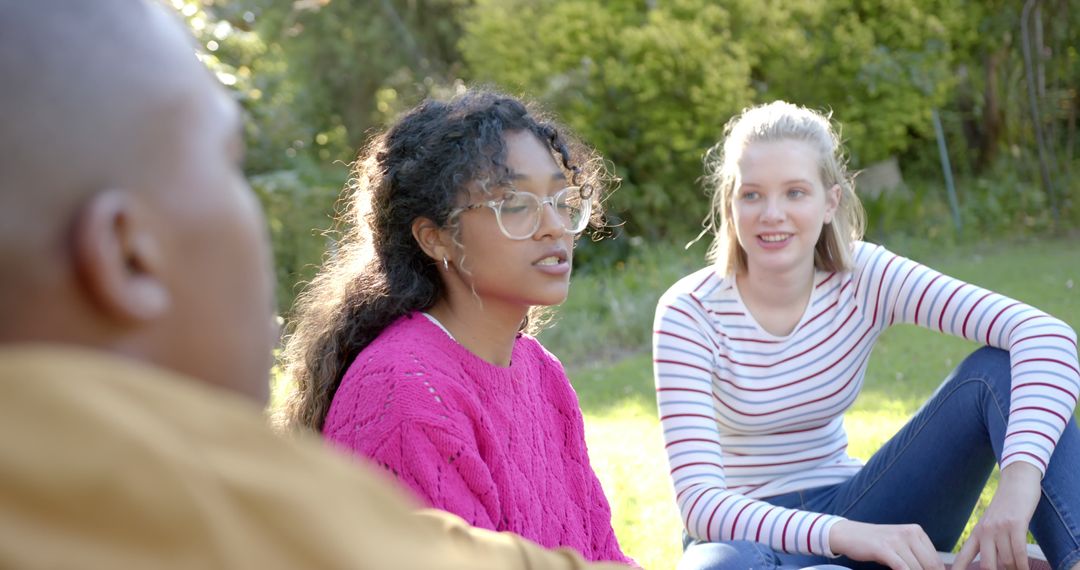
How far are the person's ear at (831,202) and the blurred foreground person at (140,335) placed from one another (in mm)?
2472

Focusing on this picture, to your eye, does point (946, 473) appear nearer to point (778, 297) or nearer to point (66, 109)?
point (778, 297)

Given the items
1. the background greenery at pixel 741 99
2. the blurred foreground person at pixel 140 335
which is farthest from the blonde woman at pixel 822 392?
the background greenery at pixel 741 99

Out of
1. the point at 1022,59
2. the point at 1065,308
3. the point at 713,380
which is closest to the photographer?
the point at 713,380

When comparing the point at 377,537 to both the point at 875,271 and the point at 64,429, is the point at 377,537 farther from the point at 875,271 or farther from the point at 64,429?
the point at 875,271

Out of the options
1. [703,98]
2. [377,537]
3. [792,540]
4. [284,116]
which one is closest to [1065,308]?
[703,98]

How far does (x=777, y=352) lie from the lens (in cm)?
315

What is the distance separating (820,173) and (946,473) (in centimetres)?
90

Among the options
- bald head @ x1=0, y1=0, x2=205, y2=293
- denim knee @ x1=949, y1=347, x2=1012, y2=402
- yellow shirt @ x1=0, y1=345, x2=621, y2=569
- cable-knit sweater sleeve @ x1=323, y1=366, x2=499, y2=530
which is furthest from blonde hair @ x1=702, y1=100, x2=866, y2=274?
yellow shirt @ x1=0, y1=345, x2=621, y2=569

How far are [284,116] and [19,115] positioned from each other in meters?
10.3

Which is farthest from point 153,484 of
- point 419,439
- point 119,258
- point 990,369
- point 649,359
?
point 649,359

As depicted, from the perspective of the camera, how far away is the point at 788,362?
10.3 ft

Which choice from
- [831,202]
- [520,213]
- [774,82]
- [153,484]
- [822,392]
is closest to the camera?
[153,484]

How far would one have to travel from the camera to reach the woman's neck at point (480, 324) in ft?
8.26

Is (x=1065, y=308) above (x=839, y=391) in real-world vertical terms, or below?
above
